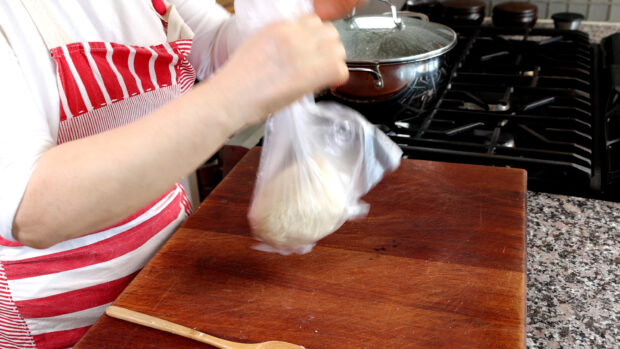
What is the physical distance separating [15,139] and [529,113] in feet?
3.32

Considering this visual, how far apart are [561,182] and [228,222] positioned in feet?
1.86

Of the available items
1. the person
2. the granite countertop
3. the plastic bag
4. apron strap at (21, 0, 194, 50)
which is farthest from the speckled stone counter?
apron strap at (21, 0, 194, 50)

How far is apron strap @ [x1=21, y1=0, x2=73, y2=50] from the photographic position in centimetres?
64

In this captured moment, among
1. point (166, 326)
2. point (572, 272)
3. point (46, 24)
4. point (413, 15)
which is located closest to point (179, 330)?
point (166, 326)

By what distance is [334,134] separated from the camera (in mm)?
694

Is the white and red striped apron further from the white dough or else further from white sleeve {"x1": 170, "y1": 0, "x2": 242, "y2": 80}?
the white dough

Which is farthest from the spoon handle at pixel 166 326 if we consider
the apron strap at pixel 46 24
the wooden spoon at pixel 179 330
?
the apron strap at pixel 46 24

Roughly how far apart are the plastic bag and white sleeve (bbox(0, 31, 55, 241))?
0.84 feet

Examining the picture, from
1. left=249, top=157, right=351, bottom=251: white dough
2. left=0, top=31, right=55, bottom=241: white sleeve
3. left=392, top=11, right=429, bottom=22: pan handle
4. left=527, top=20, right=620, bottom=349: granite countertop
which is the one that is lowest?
left=527, top=20, right=620, bottom=349: granite countertop

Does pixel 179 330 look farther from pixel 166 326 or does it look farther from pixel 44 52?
pixel 44 52

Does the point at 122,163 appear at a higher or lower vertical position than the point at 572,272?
higher

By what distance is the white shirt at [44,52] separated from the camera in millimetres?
504

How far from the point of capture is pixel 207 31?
0.90 metres

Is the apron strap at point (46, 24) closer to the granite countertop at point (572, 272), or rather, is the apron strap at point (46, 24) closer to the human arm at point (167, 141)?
the human arm at point (167, 141)
